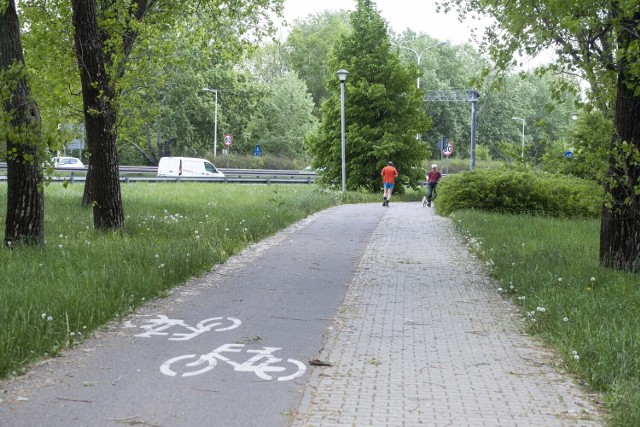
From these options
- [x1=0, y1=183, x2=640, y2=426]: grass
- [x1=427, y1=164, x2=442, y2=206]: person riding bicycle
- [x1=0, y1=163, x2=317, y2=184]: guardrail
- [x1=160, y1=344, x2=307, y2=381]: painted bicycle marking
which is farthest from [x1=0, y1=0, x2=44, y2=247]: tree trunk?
[x1=0, y1=163, x2=317, y2=184]: guardrail

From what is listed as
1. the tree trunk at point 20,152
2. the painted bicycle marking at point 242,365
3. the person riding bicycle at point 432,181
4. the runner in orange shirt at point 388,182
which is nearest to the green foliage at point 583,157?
the painted bicycle marking at point 242,365

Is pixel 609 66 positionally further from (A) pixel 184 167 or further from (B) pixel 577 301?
(A) pixel 184 167

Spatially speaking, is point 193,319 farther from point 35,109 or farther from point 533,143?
point 533,143

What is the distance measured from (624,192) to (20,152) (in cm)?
813

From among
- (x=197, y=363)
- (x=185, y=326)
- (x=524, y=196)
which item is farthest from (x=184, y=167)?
(x=197, y=363)

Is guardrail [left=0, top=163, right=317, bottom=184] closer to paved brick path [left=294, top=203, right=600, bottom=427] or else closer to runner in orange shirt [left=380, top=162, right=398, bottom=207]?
runner in orange shirt [left=380, top=162, right=398, bottom=207]

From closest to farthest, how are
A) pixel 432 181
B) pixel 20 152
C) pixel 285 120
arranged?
pixel 20 152 → pixel 432 181 → pixel 285 120

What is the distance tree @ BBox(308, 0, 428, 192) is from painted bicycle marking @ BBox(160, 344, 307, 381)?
30136 mm

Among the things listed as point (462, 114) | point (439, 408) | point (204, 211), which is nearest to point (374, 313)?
point (439, 408)

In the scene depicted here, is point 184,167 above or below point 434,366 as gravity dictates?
above

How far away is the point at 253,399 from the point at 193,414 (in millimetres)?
462

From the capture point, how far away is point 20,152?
10.8 metres

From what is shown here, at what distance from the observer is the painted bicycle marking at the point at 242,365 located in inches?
220

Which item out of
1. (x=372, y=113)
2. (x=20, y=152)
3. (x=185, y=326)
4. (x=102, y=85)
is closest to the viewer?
(x=185, y=326)
